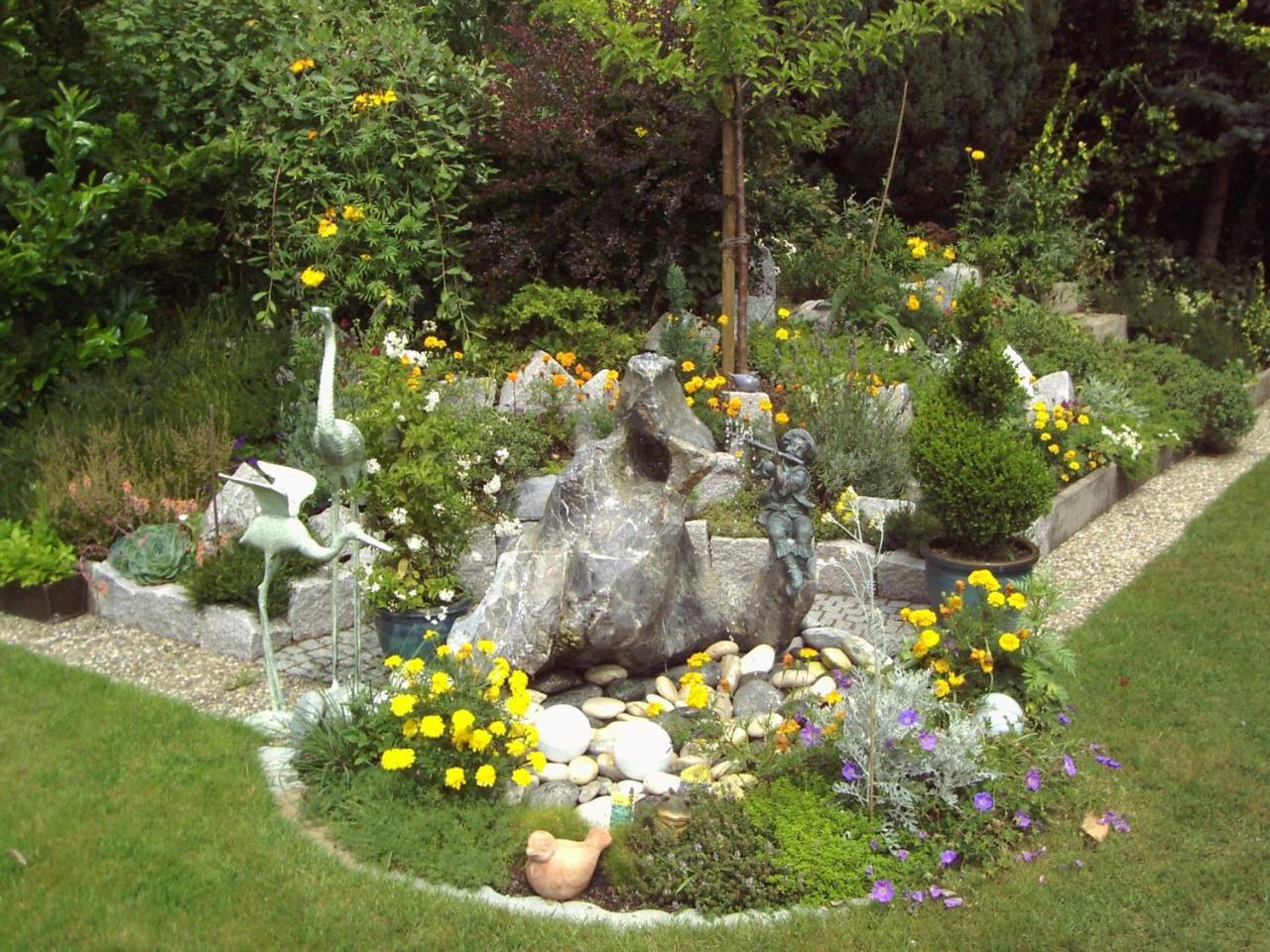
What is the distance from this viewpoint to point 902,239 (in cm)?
929

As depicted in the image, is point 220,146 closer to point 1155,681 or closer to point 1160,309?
point 1155,681

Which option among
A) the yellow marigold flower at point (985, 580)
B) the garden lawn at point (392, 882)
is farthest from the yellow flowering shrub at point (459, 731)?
the yellow marigold flower at point (985, 580)

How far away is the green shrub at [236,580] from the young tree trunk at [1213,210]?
976 centimetres

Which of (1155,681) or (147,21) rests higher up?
(147,21)

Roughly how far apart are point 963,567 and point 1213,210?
813cm

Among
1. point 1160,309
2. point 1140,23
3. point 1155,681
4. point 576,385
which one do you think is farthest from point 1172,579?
point 1140,23

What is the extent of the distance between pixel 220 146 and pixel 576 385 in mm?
2635

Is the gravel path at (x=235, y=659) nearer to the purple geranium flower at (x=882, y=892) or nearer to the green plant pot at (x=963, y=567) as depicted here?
the green plant pot at (x=963, y=567)

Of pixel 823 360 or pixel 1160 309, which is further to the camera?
pixel 1160 309

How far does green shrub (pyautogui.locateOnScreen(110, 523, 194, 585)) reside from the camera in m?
5.87

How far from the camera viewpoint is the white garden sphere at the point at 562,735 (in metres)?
4.56

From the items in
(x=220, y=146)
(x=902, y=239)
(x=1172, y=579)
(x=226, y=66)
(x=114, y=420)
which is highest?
(x=226, y=66)

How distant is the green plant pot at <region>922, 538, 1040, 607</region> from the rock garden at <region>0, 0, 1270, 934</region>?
1.0 inches

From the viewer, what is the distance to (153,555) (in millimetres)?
5887
